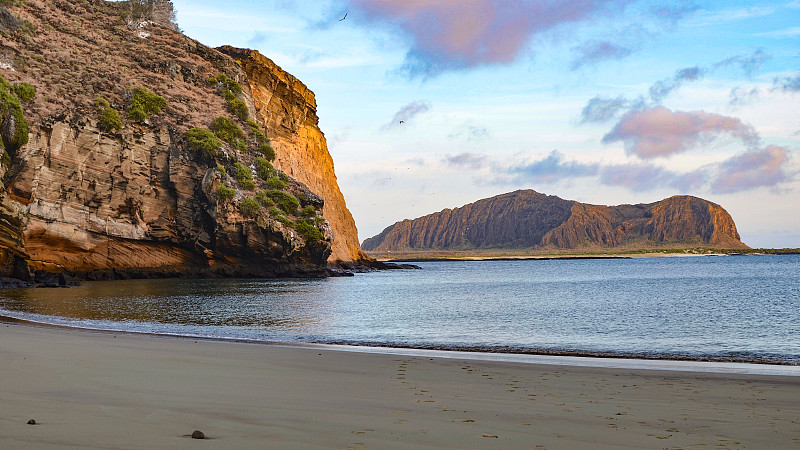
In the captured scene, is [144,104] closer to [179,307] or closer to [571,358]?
[179,307]

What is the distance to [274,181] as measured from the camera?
2751 inches

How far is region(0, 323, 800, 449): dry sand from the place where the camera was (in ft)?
18.5

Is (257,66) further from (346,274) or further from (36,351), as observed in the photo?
(36,351)

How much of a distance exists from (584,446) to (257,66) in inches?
3533

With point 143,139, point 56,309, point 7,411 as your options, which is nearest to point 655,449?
point 7,411

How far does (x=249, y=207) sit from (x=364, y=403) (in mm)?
57755

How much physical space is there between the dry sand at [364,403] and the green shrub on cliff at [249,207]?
165ft

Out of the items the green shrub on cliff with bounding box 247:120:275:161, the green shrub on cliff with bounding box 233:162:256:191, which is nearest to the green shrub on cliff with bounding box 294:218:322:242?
the green shrub on cliff with bounding box 233:162:256:191

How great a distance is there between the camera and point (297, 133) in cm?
9425

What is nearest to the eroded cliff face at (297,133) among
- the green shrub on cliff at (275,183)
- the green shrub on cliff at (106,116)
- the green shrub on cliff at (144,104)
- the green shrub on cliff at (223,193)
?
the green shrub on cliff at (275,183)

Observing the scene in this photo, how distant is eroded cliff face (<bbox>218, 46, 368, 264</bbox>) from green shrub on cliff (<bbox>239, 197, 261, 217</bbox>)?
17.4m

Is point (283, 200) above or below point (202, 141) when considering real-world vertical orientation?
below

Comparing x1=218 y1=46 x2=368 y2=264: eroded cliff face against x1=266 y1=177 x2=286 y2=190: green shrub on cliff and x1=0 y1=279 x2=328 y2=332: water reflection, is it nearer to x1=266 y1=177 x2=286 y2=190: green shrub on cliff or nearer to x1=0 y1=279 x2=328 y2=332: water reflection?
x1=266 y1=177 x2=286 y2=190: green shrub on cliff

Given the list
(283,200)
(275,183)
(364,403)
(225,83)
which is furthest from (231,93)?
(364,403)
